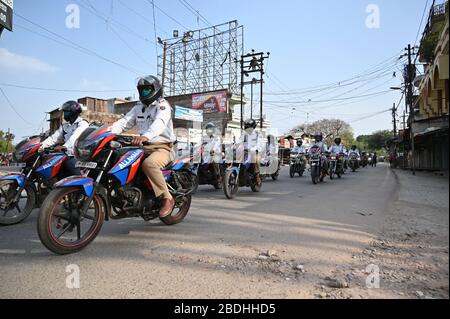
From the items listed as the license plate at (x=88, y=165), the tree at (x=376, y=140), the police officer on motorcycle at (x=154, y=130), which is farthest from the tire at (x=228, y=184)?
the tree at (x=376, y=140)

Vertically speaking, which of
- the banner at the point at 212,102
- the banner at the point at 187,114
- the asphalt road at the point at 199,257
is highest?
the banner at the point at 212,102

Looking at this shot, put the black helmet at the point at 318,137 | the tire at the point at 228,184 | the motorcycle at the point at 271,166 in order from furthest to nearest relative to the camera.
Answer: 1. the black helmet at the point at 318,137
2. the motorcycle at the point at 271,166
3. the tire at the point at 228,184

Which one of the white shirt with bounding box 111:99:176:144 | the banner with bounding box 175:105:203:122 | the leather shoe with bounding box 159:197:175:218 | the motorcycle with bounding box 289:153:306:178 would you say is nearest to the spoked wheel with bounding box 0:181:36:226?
the white shirt with bounding box 111:99:176:144

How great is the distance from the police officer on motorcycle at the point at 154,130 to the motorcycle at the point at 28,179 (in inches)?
58.0

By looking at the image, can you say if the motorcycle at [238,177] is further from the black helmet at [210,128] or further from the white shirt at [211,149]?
the black helmet at [210,128]

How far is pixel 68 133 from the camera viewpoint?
5418 millimetres

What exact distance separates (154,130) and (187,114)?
24.2 m

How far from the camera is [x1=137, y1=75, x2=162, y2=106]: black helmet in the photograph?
3974 mm

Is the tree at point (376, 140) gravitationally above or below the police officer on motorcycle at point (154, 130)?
above

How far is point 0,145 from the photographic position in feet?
209

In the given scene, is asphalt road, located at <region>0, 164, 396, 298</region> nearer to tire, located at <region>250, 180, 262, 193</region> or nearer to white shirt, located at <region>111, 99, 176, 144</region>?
white shirt, located at <region>111, 99, 176, 144</region>

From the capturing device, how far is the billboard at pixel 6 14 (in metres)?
9.63
